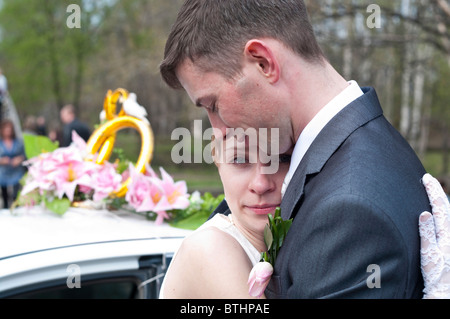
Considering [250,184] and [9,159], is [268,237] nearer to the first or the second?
[250,184]

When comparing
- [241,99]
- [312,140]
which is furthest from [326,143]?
[241,99]

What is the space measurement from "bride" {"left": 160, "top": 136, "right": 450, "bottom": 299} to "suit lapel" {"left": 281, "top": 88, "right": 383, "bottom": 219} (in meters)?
0.19

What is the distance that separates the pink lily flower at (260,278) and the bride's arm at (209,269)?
0.06m

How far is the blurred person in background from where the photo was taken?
897 centimetres

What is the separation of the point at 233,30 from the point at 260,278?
2.08 feet

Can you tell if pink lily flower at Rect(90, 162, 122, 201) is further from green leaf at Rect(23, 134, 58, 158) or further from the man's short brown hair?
the man's short brown hair

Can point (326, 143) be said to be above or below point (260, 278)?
above

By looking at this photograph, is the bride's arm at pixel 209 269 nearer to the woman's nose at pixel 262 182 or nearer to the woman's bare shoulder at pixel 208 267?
the woman's bare shoulder at pixel 208 267

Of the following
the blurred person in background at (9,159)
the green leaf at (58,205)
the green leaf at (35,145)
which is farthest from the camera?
the blurred person in background at (9,159)

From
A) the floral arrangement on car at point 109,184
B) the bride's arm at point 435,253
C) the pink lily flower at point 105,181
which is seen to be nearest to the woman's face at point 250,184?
the bride's arm at point 435,253

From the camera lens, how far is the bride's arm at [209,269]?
4.61 feet

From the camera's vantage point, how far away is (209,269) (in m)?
1.44

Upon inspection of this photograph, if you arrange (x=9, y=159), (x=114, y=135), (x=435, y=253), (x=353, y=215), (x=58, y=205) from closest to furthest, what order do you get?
(x=353, y=215) < (x=435, y=253) < (x=58, y=205) < (x=114, y=135) < (x=9, y=159)
